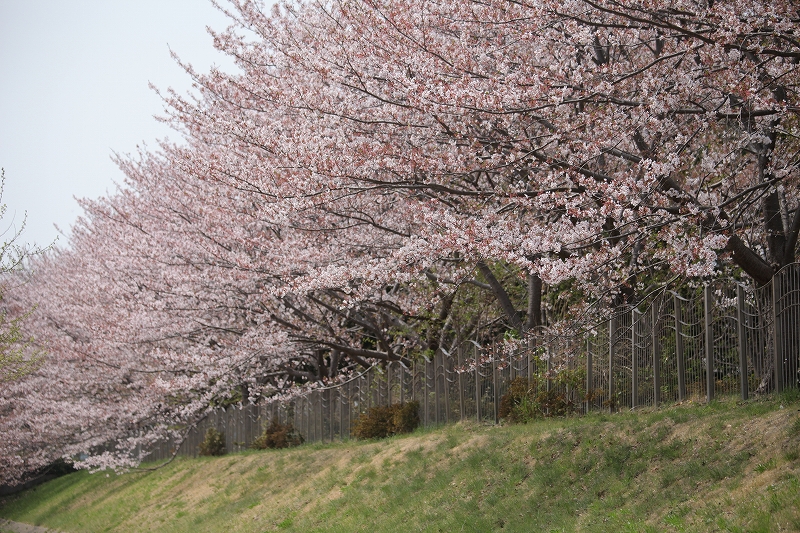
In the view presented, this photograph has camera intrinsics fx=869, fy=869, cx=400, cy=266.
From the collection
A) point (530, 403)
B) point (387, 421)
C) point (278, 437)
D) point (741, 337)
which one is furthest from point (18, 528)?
point (741, 337)

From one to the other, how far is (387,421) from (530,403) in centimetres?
526

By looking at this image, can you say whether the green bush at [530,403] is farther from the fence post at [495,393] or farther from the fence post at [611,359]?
the fence post at [611,359]

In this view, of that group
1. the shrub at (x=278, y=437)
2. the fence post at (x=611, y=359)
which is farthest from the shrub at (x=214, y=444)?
the fence post at (x=611, y=359)

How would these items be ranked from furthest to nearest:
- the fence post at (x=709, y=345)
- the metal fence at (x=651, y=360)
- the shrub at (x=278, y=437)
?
the shrub at (x=278, y=437) → the fence post at (x=709, y=345) → the metal fence at (x=651, y=360)

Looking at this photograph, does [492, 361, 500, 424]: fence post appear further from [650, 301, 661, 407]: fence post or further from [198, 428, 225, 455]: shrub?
[198, 428, 225, 455]: shrub

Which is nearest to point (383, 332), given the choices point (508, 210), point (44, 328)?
point (508, 210)

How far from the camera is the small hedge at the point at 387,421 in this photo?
18281 millimetres

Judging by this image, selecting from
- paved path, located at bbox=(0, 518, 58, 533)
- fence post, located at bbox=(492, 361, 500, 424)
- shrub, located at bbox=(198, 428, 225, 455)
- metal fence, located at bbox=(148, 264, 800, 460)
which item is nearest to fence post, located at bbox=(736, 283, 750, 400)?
metal fence, located at bbox=(148, 264, 800, 460)

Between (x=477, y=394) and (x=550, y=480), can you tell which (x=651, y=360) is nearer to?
(x=550, y=480)

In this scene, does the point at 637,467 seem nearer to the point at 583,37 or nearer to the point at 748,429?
the point at 748,429

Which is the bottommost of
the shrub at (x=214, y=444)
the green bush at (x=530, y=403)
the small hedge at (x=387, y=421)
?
the shrub at (x=214, y=444)

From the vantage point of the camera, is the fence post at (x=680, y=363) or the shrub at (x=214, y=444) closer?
the fence post at (x=680, y=363)

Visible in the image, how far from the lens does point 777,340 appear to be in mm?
10164

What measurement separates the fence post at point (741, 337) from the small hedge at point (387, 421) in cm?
862
